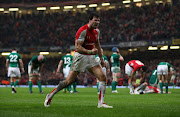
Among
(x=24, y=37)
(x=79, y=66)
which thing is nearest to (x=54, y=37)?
(x=24, y=37)

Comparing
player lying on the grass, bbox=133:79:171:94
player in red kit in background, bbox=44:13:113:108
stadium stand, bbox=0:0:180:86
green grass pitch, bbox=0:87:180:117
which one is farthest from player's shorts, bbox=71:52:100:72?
stadium stand, bbox=0:0:180:86

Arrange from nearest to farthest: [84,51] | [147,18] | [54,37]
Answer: [84,51], [147,18], [54,37]

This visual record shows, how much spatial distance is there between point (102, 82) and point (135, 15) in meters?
34.6

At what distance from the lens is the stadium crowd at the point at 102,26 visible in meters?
38.5

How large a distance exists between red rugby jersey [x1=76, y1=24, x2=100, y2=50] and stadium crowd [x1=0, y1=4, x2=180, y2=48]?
2845 centimetres

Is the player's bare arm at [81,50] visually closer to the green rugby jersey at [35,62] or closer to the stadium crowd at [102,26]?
the green rugby jersey at [35,62]

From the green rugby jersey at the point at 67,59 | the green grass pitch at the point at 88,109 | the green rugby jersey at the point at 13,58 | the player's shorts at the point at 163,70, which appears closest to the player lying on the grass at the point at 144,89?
the player's shorts at the point at 163,70

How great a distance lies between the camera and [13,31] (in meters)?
49.1

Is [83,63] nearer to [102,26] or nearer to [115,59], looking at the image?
[115,59]

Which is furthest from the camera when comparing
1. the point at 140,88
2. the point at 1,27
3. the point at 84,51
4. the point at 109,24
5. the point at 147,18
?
the point at 1,27

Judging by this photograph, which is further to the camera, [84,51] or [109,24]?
[109,24]

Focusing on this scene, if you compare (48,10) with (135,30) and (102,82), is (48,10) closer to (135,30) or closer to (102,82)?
(135,30)

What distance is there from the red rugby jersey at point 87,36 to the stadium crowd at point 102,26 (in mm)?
28448

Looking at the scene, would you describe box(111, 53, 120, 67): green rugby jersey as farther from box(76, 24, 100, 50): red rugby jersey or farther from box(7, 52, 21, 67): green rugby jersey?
box(76, 24, 100, 50): red rugby jersey
